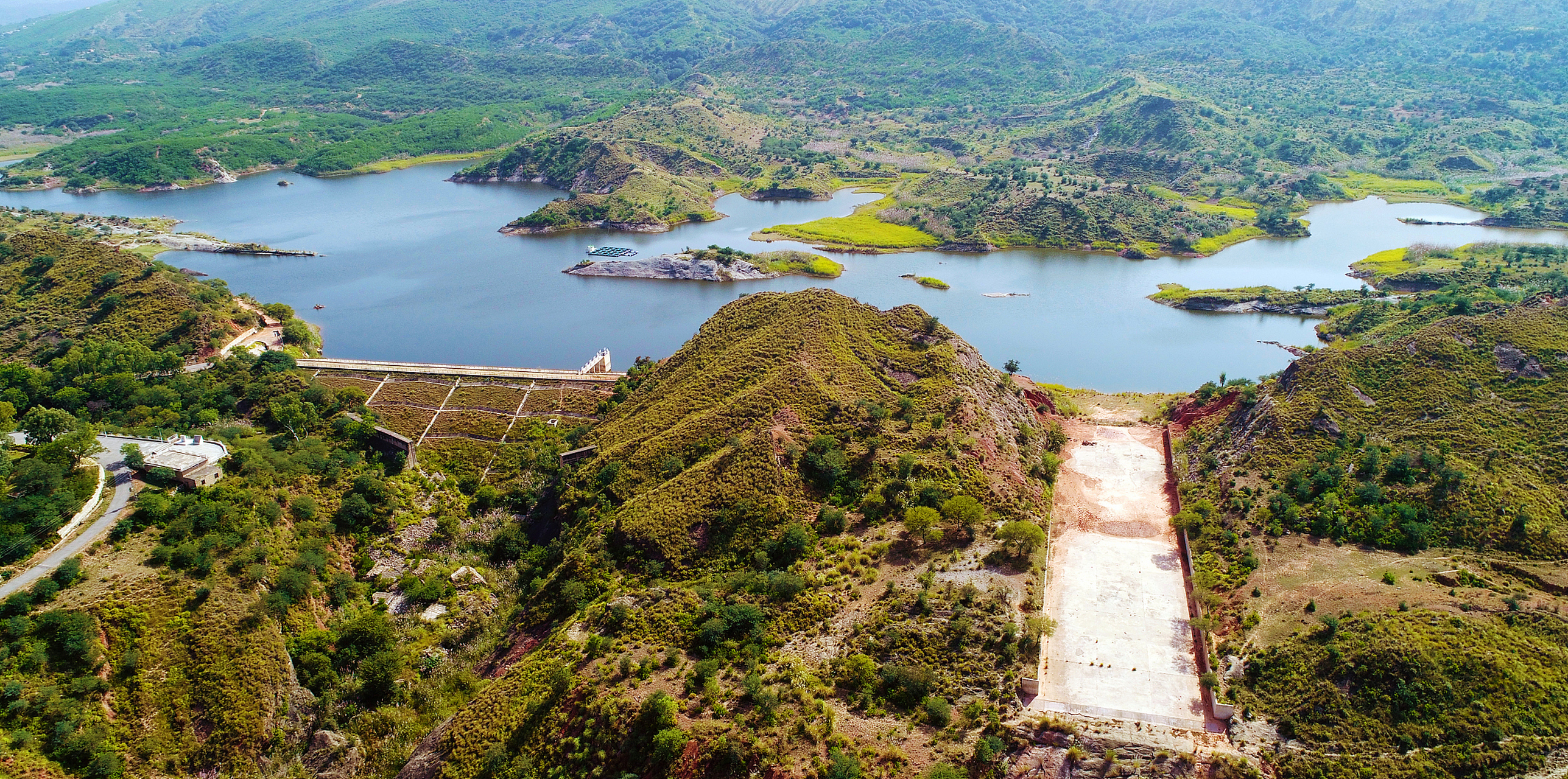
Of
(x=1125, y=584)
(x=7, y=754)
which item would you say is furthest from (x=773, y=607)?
(x=7, y=754)

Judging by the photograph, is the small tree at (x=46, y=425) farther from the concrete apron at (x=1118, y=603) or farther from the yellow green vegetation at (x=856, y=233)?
the yellow green vegetation at (x=856, y=233)

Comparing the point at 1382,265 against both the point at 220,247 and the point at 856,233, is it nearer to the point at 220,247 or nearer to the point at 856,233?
the point at 856,233

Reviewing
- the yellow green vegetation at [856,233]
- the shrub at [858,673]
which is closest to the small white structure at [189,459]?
the shrub at [858,673]

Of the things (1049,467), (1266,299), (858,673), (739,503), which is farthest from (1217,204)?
(858,673)

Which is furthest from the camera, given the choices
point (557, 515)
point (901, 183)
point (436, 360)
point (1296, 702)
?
point (901, 183)

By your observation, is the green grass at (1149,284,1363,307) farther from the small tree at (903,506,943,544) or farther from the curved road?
the curved road

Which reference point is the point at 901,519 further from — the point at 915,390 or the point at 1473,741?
the point at 1473,741
